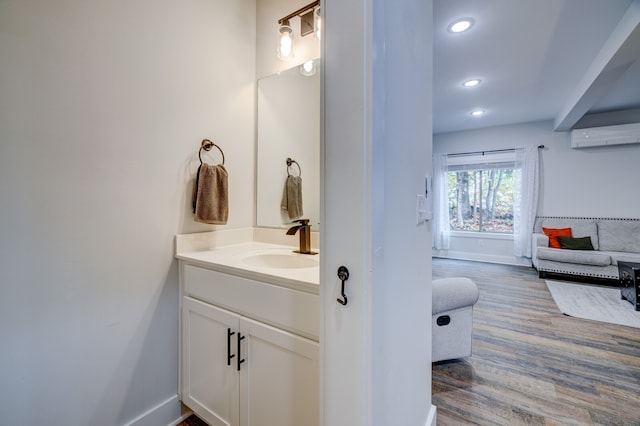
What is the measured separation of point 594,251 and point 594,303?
122 centimetres

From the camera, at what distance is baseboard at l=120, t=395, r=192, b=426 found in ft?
4.23

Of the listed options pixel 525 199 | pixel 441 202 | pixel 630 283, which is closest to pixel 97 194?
pixel 630 283

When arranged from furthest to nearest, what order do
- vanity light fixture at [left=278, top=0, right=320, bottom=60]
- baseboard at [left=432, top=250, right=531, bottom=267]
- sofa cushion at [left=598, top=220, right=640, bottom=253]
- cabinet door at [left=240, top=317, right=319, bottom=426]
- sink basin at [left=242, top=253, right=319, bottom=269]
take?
baseboard at [left=432, top=250, right=531, bottom=267] → sofa cushion at [left=598, top=220, right=640, bottom=253] → vanity light fixture at [left=278, top=0, right=320, bottom=60] → sink basin at [left=242, top=253, right=319, bottom=269] → cabinet door at [left=240, top=317, right=319, bottom=426]

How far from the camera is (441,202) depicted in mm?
5410

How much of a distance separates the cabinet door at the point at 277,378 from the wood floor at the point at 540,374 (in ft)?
2.06

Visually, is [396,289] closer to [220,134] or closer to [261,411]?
[261,411]

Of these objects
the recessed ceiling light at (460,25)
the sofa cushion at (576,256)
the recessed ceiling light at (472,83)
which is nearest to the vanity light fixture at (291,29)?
the recessed ceiling light at (460,25)

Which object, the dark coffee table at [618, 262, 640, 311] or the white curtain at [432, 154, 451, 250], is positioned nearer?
the dark coffee table at [618, 262, 640, 311]

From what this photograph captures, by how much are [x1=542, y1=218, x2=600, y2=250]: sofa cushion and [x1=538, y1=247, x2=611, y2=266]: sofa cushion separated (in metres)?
0.41

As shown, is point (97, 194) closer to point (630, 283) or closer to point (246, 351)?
point (246, 351)

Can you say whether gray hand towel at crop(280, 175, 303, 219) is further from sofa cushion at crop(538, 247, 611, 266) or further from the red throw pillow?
the red throw pillow

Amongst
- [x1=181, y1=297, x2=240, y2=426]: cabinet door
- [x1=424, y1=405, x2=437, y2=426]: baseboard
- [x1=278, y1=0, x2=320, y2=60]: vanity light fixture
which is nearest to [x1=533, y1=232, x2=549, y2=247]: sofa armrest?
[x1=424, y1=405, x2=437, y2=426]: baseboard

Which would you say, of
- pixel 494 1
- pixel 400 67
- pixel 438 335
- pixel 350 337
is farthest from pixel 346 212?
pixel 494 1

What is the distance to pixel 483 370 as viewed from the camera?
1.89m
